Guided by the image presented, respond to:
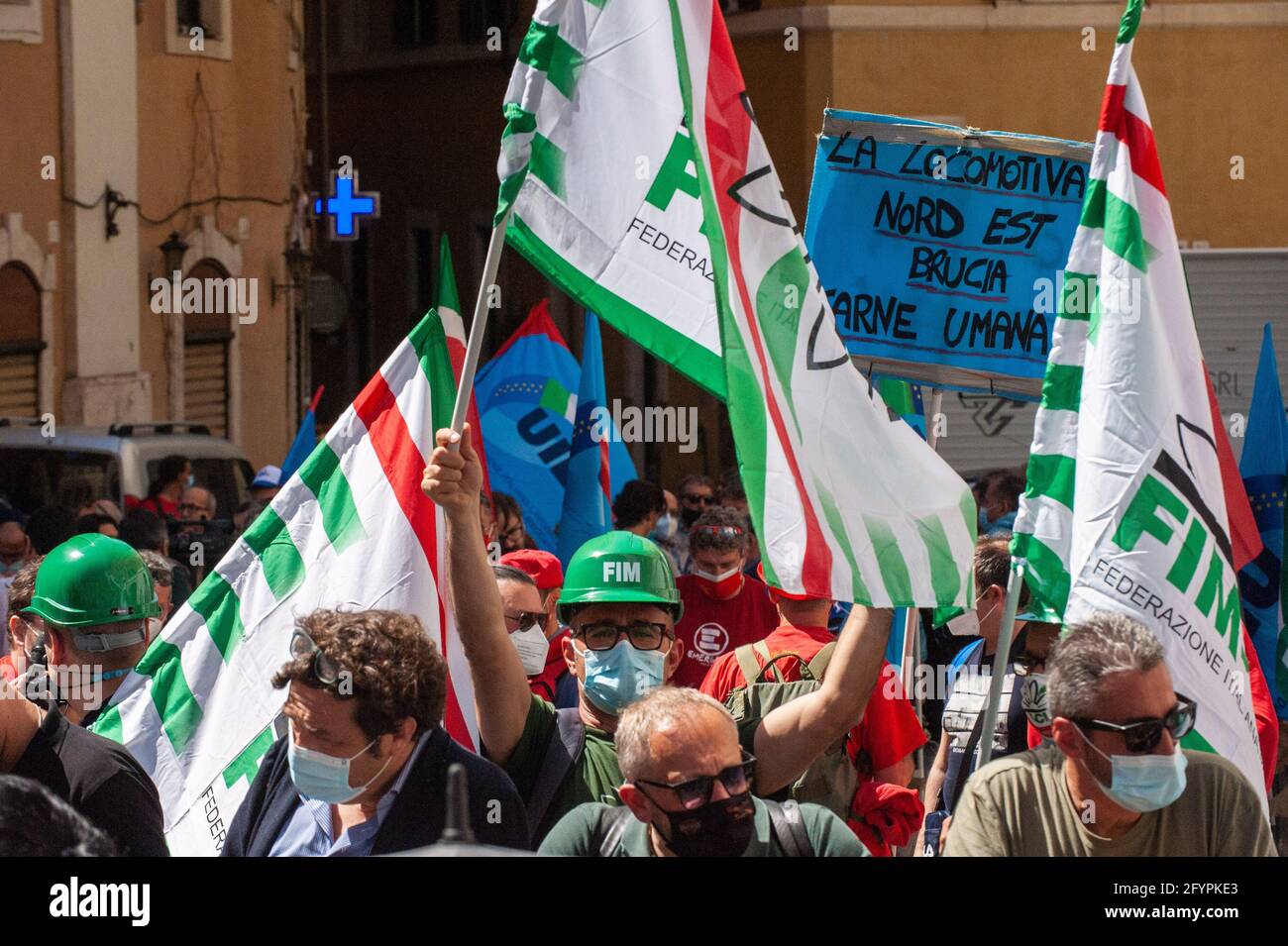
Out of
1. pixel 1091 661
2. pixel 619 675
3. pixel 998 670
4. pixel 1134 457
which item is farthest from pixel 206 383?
pixel 1091 661

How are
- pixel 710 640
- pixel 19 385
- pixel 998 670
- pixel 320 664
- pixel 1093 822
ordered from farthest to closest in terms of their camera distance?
pixel 19 385 → pixel 710 640 → pixel 998 670 → pixel 320 664 → pixel 1093 822

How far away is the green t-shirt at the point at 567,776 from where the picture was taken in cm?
447

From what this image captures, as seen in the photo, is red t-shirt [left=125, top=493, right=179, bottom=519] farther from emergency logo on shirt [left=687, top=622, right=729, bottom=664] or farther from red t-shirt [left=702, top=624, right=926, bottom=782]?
red t-shirt [left=702, top=624, right=926, bottom=782]

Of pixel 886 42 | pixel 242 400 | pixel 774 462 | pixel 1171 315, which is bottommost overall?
pixel 242 400

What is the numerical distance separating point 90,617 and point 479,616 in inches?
45.1

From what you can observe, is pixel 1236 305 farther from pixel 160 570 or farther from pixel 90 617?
pixel 90 617

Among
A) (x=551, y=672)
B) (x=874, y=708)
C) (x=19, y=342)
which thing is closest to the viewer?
(x=874, y=708)

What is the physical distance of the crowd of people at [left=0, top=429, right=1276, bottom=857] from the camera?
377 cm

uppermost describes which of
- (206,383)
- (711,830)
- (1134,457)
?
(1134,457)

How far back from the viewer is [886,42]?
21.2 m

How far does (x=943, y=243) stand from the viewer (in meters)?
6.92
